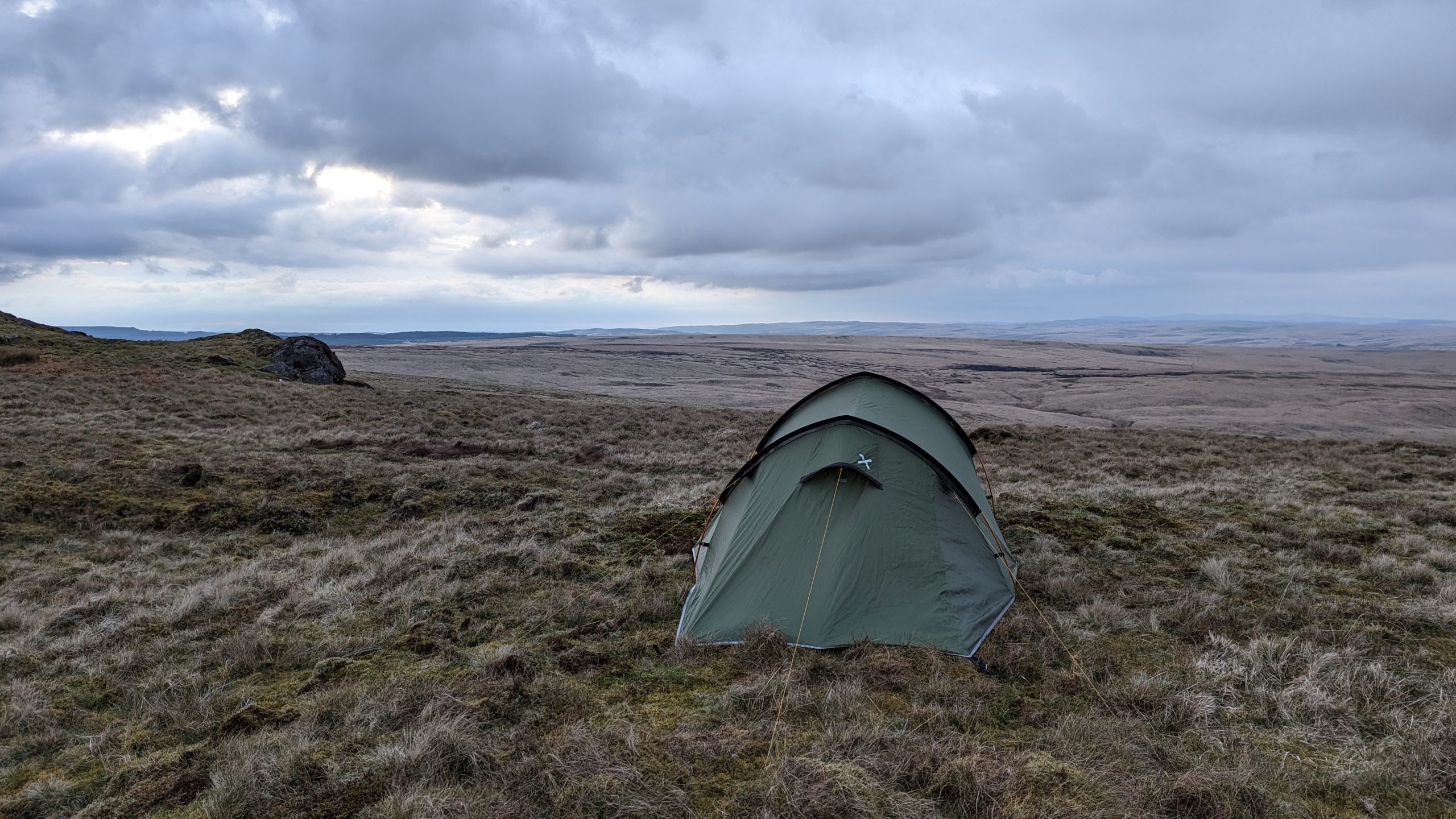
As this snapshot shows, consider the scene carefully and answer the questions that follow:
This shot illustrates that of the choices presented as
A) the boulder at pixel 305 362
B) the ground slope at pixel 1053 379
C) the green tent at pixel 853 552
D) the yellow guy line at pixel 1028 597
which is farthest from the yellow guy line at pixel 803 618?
the boulder at pixel 305 362

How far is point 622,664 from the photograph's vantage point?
664cm

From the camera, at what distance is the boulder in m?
37.1

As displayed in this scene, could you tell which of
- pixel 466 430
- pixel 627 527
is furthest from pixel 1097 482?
pixel 466 430

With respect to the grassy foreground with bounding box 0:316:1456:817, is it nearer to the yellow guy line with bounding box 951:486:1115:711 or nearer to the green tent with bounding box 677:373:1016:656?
the yellow guy line with bounding box 951:486:1115:711

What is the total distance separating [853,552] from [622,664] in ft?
8.88

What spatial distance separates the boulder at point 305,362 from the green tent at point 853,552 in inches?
1429

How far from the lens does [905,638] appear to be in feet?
22.6

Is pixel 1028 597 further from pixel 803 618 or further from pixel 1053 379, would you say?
pixel 1053 379

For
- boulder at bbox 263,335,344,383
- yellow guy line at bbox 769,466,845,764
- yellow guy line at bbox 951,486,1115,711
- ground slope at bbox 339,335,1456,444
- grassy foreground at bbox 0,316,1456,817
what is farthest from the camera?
ground slope at bbox 339,335,1456,444

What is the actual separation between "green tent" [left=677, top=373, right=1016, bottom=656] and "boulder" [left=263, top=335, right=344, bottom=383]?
36299 millimetres

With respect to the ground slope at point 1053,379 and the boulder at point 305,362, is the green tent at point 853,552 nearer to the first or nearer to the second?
the ground slope at point 1053,379

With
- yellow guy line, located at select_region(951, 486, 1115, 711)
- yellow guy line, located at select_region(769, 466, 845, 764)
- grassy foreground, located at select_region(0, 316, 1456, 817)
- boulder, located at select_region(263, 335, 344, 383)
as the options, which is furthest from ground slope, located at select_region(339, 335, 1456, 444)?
yellow guy line, located at select_region(769, 466, 845, 764)

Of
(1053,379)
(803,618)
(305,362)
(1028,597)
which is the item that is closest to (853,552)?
(803,618)

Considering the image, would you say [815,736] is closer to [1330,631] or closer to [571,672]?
[571,672]
